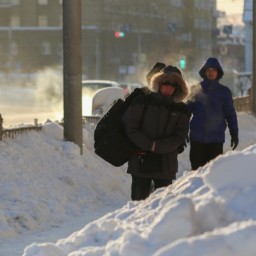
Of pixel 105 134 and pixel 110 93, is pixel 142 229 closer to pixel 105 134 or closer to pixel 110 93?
pixel 105 134

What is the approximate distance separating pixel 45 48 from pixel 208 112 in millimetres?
87709

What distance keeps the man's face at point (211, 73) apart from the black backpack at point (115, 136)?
184 cm

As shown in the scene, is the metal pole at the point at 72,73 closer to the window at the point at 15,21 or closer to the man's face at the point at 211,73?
the man's face at the point at 211,73

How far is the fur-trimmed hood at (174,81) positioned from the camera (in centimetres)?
739

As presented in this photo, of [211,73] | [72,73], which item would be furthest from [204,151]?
[72,73]

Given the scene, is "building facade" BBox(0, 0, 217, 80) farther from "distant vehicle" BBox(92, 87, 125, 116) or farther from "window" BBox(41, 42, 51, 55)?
"distant vehicle" BBox(92, 87, 125, 116)

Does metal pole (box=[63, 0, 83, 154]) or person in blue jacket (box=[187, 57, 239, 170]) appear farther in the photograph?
metal pole (box=[63, 0, 83, 154])

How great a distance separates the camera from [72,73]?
43.2 ft

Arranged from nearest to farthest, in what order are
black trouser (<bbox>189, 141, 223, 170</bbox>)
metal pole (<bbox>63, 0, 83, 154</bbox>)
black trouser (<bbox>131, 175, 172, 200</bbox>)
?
black trouser (<bbox>131, 175, 172, 200</bbox>)
black trouser (<bbox>189, 141, 223, 170</bbox>)
metal pole (<bbox>63, 0, 83, 154</bbox>)

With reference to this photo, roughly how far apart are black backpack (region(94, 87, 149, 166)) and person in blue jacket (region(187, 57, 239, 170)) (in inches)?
73.9

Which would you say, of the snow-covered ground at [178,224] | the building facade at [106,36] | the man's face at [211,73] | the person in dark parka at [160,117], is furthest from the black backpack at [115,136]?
the building facade at [106,36]

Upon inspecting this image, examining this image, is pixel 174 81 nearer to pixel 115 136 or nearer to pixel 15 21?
pixel 115 136

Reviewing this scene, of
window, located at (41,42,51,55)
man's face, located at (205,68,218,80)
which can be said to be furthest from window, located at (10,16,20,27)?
man's face, located at (205,68,218,80)

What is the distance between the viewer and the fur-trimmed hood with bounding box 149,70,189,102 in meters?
7.39
